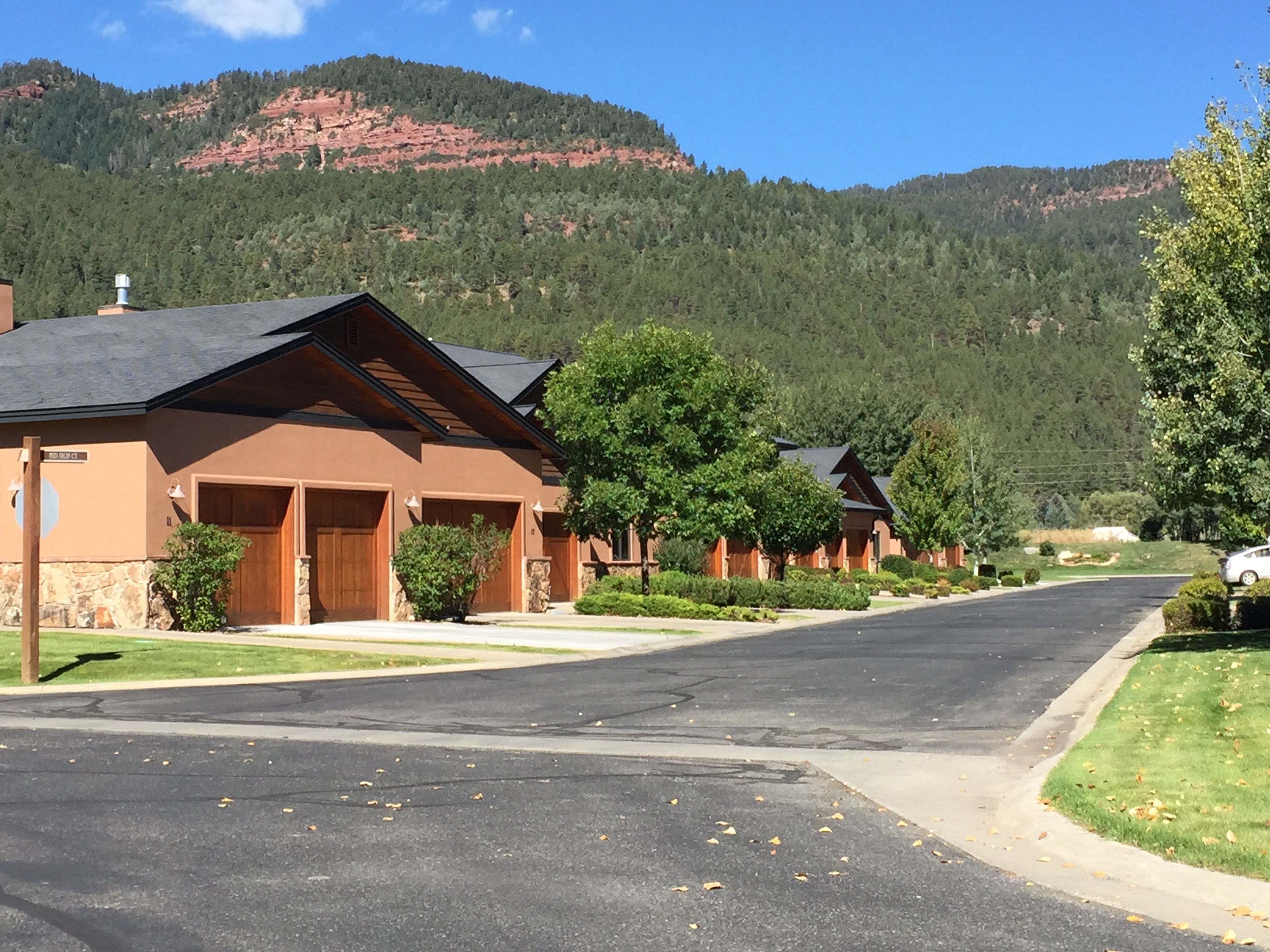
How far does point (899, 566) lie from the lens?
213ft

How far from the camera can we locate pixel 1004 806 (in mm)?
9758

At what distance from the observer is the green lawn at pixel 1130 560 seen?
317 feet

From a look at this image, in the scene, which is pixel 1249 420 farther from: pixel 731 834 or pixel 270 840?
pixel 270 840

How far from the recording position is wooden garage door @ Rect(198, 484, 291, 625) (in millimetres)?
27688

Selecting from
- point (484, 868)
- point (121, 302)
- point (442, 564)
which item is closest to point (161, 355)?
point (442, 564)

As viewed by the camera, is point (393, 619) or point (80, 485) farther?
point (393, 619)

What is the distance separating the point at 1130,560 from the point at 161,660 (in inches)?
3807

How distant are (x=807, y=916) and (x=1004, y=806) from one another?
3.41 metres

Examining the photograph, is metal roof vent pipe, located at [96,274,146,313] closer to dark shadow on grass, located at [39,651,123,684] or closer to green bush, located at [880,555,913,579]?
dark shadow on grass, located at [39,651,123,684]

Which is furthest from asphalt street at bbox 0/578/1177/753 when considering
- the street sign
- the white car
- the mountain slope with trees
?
the mountain slope with trees

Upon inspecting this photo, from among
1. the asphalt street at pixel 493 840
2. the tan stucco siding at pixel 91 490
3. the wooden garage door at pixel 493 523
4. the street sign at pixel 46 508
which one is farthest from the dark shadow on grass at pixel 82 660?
the wooden garage door at pixel 493 523

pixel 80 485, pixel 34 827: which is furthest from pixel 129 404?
pixel 34 827

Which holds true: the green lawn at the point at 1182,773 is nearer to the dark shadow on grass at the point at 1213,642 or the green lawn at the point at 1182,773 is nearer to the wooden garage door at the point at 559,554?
the dark shadow on grass at the point at 1213,642

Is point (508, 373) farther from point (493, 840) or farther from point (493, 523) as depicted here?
point (493, 840)
